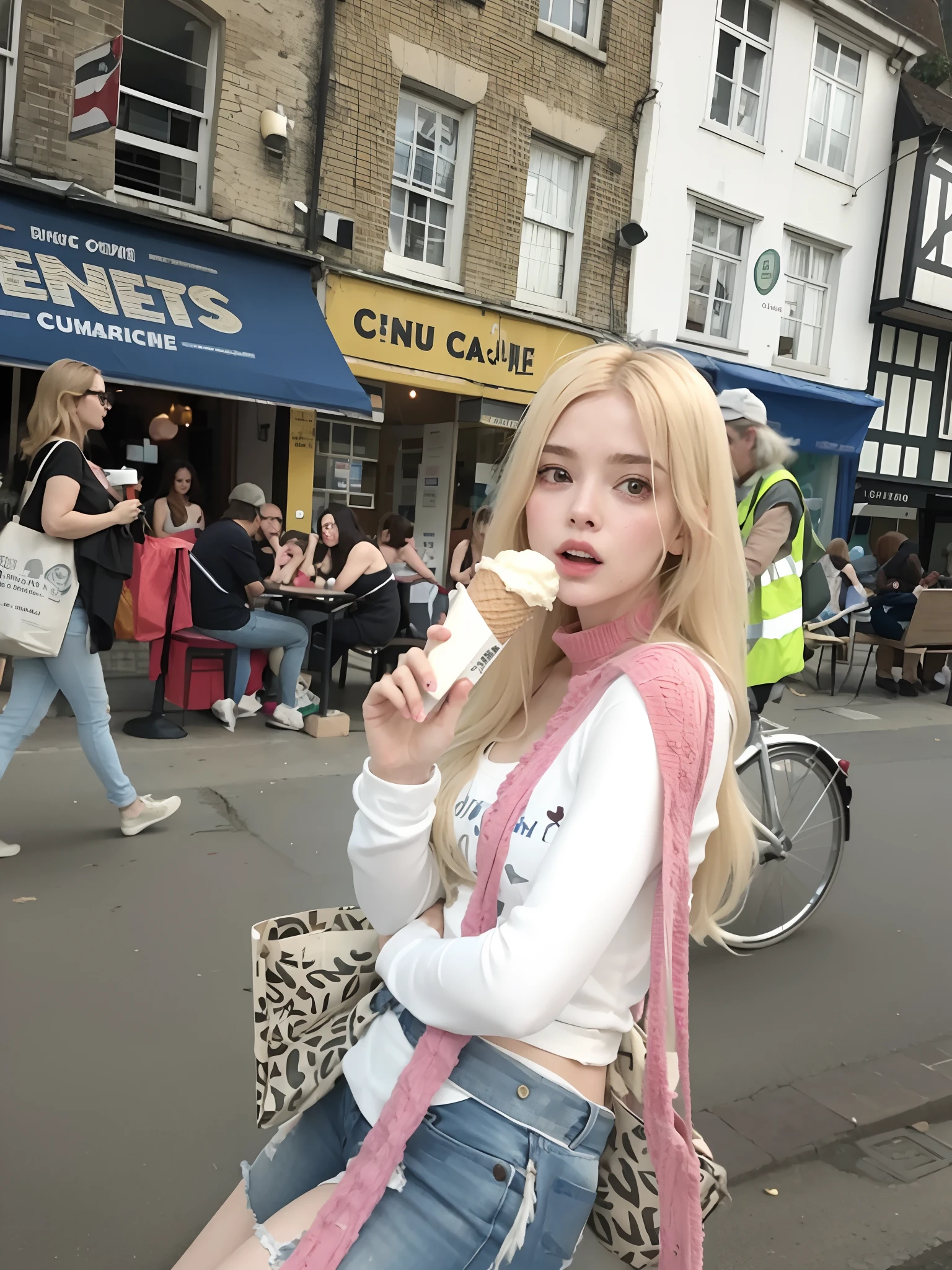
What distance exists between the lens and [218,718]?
6.82 meters

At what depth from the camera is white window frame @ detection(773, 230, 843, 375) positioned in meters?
14.5

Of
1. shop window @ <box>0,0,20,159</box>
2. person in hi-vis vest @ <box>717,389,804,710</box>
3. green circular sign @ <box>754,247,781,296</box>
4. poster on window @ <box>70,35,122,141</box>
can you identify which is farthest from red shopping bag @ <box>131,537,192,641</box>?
green circular sign @ <box>754,247,781,296</box>

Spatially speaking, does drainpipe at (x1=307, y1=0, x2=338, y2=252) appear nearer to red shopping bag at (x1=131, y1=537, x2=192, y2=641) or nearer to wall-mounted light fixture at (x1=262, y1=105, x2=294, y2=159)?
wall-mounted light fixture at (x1=262, y1=105, x2=294, y2=159)

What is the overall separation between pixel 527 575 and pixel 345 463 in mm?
10807

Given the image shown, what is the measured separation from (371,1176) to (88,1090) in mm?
1847

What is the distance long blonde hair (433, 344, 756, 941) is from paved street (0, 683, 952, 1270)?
141cm

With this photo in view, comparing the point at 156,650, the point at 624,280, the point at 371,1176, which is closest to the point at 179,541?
the point at 156,650

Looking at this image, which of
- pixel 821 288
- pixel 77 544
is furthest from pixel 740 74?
pixel 77 544

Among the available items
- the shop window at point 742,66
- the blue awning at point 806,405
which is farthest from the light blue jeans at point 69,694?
the shop window at point 742,66

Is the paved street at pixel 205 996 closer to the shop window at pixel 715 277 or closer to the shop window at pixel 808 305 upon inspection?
the shop window at pixel 715 277

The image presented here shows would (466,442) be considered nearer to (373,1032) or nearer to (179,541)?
(179,541)

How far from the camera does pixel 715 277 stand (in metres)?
13.8

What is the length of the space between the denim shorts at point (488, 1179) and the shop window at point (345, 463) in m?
10.4

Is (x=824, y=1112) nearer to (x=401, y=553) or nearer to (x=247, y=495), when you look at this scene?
(x=247, y=495)
